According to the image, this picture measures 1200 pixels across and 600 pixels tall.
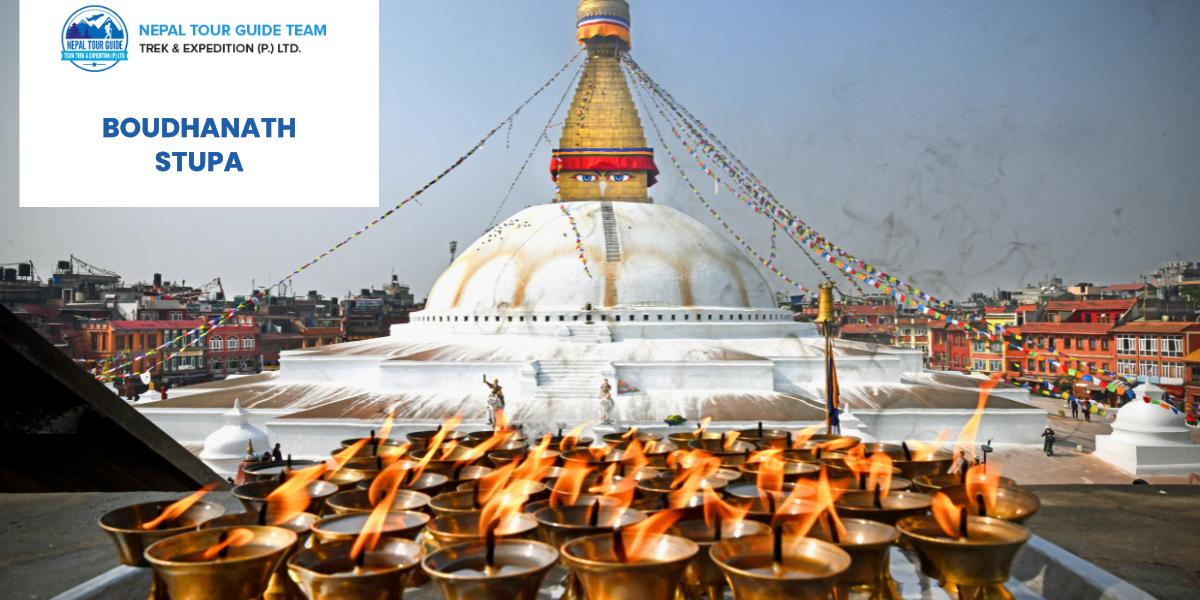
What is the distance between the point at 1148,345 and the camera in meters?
26.9

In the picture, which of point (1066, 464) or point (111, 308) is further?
point (111, 308)

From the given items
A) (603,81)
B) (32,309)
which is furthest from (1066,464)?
(32,309)

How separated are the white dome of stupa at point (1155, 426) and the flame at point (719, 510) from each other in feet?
38.1

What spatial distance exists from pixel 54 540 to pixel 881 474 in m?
4.09

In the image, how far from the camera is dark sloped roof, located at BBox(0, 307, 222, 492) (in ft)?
8.94

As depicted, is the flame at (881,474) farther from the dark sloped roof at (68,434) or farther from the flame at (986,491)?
the dark sloped roof at (68,434)

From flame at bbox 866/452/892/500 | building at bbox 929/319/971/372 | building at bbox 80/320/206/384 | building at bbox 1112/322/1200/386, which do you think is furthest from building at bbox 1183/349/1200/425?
building at bbox 80/320/206/384

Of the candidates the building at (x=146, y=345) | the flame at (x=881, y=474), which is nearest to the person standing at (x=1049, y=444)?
the flame at (x=881, y=474)

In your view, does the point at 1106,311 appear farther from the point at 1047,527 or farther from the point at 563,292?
the point at 1047,527

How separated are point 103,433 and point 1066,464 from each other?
13.1 m

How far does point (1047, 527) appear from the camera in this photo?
4.14m

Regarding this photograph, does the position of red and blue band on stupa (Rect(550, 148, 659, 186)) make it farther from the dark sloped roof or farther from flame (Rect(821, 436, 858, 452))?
the dark sloped roof

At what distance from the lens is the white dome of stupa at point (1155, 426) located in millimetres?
11680

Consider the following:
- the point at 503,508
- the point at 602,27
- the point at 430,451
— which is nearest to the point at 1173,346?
the point at 602,27
